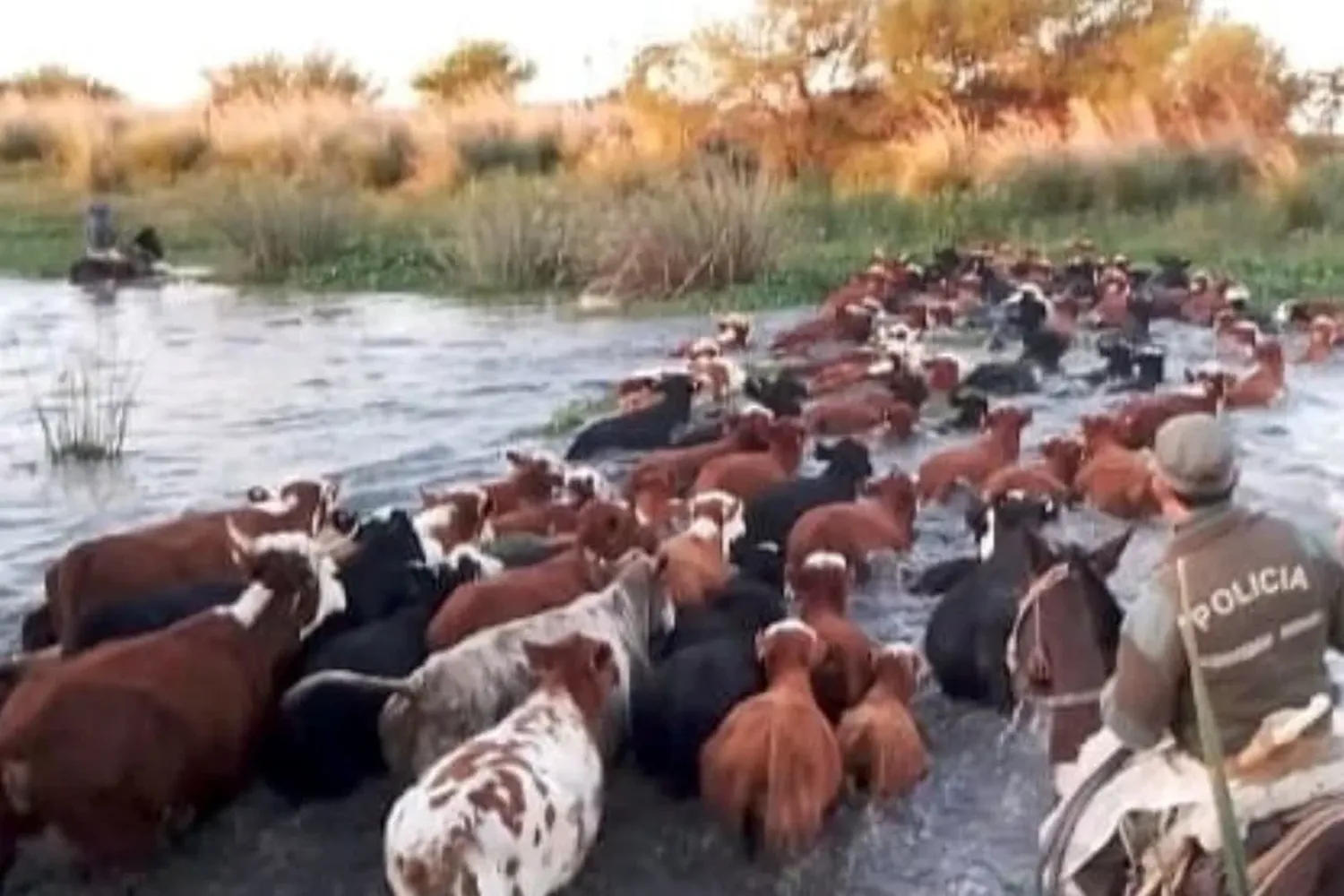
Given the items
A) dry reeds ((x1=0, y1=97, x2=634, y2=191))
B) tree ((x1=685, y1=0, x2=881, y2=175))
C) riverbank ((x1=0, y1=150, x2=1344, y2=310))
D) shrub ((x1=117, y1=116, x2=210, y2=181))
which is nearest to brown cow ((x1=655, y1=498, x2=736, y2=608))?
riverbank ((x1=0, y1=150, x2=1344, y2=310))

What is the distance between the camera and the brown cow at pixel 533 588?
23.4ft

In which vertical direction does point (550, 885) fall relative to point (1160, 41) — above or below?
below

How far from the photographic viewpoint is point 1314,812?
4457mm

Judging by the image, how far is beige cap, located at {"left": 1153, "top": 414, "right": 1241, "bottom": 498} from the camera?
4.46 m

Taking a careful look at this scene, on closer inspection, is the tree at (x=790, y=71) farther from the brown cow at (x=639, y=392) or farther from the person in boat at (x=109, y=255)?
the brown cow at (x=639, y=392)

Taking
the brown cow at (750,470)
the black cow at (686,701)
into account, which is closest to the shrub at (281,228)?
the brown cow at (750,470)

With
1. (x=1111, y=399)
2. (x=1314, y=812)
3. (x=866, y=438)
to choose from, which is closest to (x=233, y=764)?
(x=1314, y=812)

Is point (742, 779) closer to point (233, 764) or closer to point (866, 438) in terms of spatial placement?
point (233, 764)

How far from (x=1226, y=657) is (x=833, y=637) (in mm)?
2721

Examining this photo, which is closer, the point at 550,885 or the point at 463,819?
the point at 463,819

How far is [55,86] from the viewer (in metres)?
36.0

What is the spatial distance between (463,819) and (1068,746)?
1.36 m

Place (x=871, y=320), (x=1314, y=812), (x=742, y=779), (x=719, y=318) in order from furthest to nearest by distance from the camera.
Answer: (x=719, y=318) < (x=871, y=320) < (x=742, y=779) < (x=1314, y=812)

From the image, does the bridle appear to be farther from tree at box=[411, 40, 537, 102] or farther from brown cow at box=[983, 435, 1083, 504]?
tree at box=[411, 40, 537, 102]
